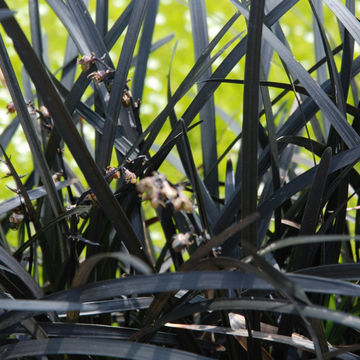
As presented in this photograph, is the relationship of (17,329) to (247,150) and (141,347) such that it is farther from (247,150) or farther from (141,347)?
(247,150)

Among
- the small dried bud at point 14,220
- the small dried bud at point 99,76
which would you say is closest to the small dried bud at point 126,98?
the small dried bud at point 99,76

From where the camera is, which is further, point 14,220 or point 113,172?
point 14,220

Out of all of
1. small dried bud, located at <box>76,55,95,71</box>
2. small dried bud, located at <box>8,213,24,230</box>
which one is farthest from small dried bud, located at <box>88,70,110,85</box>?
small dried bud, located at <box>8,213,24,230</box>

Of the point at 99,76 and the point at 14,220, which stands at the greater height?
the point at 99,76

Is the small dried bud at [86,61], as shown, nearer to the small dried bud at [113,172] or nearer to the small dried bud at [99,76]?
the small dried bud at [99,76]

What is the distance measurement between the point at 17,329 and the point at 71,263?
0.12 m

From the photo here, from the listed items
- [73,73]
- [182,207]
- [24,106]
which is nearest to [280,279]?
[182,207]

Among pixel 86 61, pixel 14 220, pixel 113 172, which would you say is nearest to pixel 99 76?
pixel 86 61

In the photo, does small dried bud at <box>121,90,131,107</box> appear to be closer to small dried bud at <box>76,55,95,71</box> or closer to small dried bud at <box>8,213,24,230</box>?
small dried bud at <box>76,55,95,71</box>

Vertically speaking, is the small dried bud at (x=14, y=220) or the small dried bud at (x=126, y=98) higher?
the small dried bud at (x=126, y=98)

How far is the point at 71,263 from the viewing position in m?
0.59

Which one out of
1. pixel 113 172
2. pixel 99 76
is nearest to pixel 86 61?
pixel 99 76

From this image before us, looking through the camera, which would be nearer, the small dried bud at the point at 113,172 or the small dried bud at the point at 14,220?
the small dried bud at the point at 113,172

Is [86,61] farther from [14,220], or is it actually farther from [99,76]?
[14,220]
